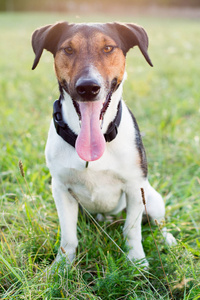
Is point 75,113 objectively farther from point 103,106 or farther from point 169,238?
point 169,238

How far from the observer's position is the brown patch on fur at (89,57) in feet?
7.25

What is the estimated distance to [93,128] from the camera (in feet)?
7.29

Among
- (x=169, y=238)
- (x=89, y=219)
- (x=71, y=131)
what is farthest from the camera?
(x=89, y=219)

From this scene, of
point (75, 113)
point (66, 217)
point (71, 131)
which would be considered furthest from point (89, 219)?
point (75, 113)

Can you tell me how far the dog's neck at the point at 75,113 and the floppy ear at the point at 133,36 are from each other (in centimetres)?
28

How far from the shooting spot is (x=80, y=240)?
8.60 ft

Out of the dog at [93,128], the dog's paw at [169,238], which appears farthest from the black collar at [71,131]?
the dog's paw at [169,238]

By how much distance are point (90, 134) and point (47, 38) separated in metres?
0.72

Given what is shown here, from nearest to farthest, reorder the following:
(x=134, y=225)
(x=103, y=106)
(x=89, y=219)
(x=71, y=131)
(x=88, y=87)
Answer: (x=88, y=87)
(x=103, y=106)
(x=71, y=131)
(x=134, y=225)
(x=89, y=219)

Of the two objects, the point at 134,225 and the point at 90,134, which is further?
the point at 134,225

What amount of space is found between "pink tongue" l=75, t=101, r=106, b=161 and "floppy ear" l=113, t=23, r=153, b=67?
0.49 meters

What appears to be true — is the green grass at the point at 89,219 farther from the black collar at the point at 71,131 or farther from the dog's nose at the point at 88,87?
the dog's nose at the point at 88,87

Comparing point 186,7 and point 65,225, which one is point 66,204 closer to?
point 65,225

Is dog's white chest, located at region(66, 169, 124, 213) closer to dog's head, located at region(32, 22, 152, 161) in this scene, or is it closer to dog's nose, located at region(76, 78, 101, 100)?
dog's head, located at region(32, 22, 152, 161)
